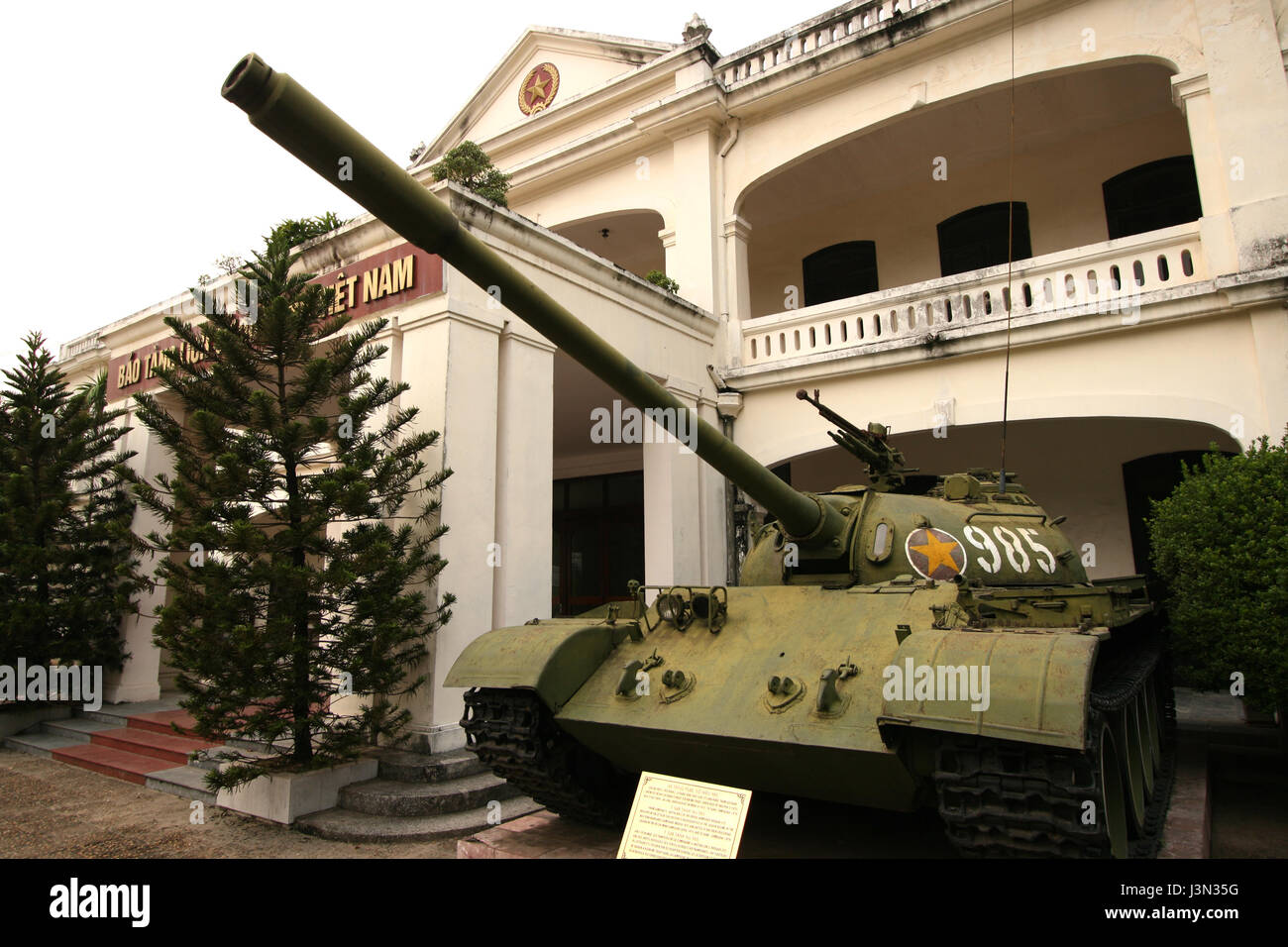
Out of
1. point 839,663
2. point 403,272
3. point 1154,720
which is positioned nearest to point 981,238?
point 1154,720

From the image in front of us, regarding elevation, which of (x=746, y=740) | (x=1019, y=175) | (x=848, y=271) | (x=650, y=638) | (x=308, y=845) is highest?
(x=1019, y=175)

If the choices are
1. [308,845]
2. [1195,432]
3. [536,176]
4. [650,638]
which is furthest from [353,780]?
[1195,432]

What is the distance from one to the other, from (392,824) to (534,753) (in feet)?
5.41

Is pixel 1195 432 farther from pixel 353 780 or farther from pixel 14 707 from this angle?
pixel 14 707

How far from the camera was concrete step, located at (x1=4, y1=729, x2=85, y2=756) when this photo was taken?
29.7 ft

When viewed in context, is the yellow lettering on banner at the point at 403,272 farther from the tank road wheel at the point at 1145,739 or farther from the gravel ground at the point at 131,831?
the tank road wheel at the point at 1145,739

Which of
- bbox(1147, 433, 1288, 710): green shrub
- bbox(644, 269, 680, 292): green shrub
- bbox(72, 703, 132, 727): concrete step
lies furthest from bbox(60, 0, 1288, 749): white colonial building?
bbox(1147, 433, 1288, 710): green shrub

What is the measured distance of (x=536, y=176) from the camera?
44.9ft

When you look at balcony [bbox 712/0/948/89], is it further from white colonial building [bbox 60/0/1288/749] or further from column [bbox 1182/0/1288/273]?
column [bbox 1182/0/1288/273]

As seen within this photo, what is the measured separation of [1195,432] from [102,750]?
13924 mm

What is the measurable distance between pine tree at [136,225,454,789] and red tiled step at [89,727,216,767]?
1875 millimetres

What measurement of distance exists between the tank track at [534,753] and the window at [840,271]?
1052 centimetres

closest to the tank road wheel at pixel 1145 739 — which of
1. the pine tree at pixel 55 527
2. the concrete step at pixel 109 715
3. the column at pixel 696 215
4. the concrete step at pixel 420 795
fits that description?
the concrete step at pixel 420 795

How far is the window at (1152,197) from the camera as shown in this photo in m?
11.5
